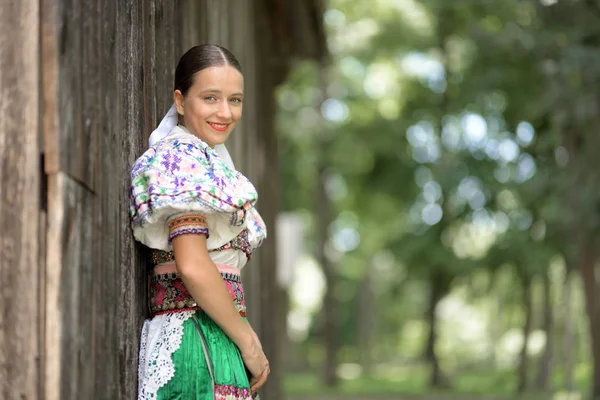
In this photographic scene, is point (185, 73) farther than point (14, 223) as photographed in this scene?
Yes

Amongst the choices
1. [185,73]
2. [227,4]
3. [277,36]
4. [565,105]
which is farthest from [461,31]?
[185,73]

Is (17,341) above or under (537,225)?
under

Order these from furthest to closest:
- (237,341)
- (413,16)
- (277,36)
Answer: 1. (413,16)
2. (277,36)
3. (237,341)

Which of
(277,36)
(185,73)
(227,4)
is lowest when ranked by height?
(185,73)

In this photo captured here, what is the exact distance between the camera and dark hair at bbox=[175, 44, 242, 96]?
9.26 feet

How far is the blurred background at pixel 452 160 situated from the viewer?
14.8 meters

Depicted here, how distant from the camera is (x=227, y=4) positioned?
5.58m

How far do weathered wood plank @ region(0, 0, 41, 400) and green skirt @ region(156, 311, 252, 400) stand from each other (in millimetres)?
600

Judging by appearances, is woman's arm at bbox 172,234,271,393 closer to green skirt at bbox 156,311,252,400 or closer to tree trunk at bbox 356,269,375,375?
green skirt at bbox 156,311,252,400

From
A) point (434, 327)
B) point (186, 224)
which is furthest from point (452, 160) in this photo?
point (186, 224)

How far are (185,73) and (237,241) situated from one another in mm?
513

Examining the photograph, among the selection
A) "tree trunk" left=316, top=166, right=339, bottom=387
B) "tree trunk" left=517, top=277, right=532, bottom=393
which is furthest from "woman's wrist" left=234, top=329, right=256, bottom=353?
"tree trunk" left=316, top=166, right=339, bottom=387

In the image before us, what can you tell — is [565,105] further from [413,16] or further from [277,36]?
[413,16]

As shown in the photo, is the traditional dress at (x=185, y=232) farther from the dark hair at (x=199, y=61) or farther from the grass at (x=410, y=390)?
the grass at (x=410, y=390)
